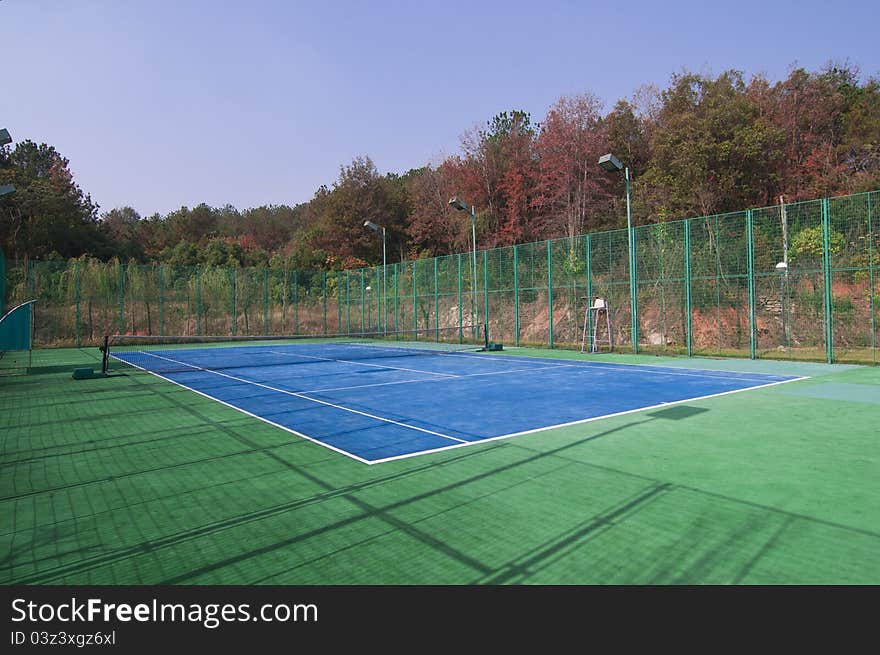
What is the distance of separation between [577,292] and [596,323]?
1.35 m

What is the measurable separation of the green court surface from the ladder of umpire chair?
10500mm

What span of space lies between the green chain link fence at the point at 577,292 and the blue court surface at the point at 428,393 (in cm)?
381

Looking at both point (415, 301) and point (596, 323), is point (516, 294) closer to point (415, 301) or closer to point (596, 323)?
point (596, 323)

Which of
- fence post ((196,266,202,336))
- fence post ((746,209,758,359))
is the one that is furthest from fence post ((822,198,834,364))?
fence post ((196,266,202,336))

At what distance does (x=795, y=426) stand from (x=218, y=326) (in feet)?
80.7

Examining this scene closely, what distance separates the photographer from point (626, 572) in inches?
104

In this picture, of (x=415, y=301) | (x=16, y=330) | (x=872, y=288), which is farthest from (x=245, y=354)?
(x=872, y=288)

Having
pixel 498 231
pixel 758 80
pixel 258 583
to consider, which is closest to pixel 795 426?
pixel 258 583

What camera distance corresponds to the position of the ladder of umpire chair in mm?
16986

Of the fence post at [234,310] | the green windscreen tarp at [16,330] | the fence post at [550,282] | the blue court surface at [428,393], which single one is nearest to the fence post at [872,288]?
the blue court surface at [428,393]

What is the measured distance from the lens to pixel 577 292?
18.3 meters

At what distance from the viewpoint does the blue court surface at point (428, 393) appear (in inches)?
233

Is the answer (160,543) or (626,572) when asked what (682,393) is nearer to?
(626,572)

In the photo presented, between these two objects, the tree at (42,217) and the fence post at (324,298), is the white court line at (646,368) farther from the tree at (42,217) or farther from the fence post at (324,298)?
the tree at (42,217)
